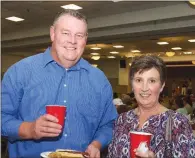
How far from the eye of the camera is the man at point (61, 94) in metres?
1.62

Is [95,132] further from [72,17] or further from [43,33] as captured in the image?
[43,33]

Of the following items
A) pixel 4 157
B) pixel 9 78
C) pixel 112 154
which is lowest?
pixel 4 157

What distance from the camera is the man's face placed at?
163 cm

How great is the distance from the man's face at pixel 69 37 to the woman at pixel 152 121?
40 cm

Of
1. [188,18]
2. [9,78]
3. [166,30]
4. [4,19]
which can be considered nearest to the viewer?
[9,78]

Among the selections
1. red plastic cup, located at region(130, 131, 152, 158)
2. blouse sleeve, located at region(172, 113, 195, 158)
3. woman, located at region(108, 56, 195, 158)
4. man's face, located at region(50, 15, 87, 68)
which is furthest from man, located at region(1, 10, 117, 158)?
blouse sleeve, located at region(172, 113, 195, 158)

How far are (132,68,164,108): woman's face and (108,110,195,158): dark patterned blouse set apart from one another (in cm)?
10

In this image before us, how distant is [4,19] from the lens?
914cm

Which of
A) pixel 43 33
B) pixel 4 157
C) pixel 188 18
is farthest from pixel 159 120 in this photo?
pixel 43 33

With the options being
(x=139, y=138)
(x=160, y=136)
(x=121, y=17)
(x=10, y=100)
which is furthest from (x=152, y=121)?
(x=121, y=17)

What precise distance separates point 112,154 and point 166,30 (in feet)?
21.8

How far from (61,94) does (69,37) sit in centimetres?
31

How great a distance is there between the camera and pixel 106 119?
1838mm

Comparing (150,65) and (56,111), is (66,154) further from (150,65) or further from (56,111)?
(150,65)
